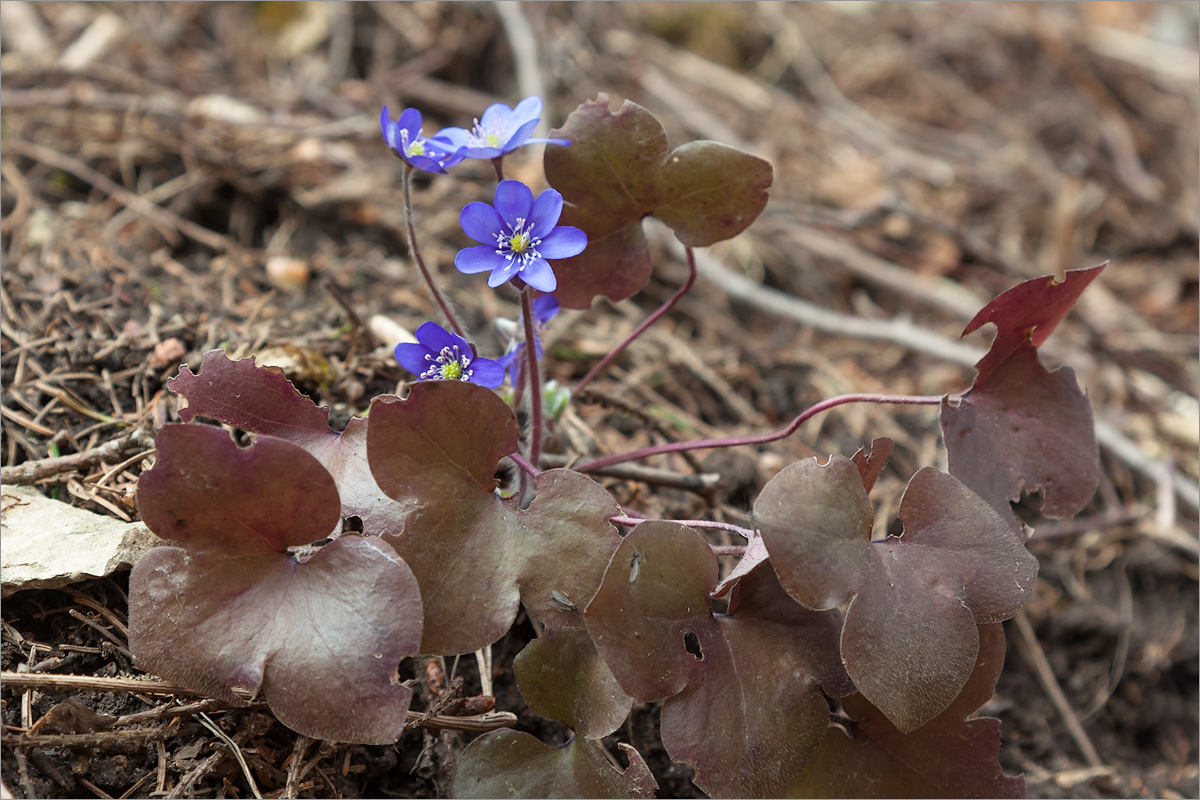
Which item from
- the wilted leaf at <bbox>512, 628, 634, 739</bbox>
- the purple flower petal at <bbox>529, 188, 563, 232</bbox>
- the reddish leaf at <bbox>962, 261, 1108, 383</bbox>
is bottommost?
the wilted leaf at <bbox>512, 628, 634, 739</bbox>

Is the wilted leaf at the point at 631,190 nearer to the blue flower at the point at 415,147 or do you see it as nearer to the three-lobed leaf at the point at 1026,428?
the blue flower at the point at 415,147

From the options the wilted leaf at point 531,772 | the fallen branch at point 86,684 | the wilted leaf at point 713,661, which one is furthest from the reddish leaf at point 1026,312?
the fallen branch at point 86,684

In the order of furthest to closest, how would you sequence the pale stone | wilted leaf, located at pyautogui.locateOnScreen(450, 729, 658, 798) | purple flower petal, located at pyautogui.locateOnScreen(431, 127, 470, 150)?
purple flower petal, located at pyautogui.locateOnScreen(431, 127, 470, 150) < the pale stone < wilted leaf, located at pyautogui.locateOnScreen(450, 729, 658, 798)

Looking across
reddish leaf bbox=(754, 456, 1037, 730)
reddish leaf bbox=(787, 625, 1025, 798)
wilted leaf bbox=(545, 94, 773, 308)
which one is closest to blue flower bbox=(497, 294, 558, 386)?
wilted leaf bbox=(545, 94, 773, 308)

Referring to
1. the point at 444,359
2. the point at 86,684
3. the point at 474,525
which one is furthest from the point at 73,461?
the point at 474,525

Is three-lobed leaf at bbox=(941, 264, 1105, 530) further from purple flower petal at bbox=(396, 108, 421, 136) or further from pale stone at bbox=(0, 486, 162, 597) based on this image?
pale stone at bbox=(0, 486, 162, 597)

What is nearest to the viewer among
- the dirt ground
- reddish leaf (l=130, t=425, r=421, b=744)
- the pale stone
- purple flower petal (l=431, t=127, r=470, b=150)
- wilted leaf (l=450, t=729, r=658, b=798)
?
reddish leaf (l=130, t=425, r=421, b=744)
